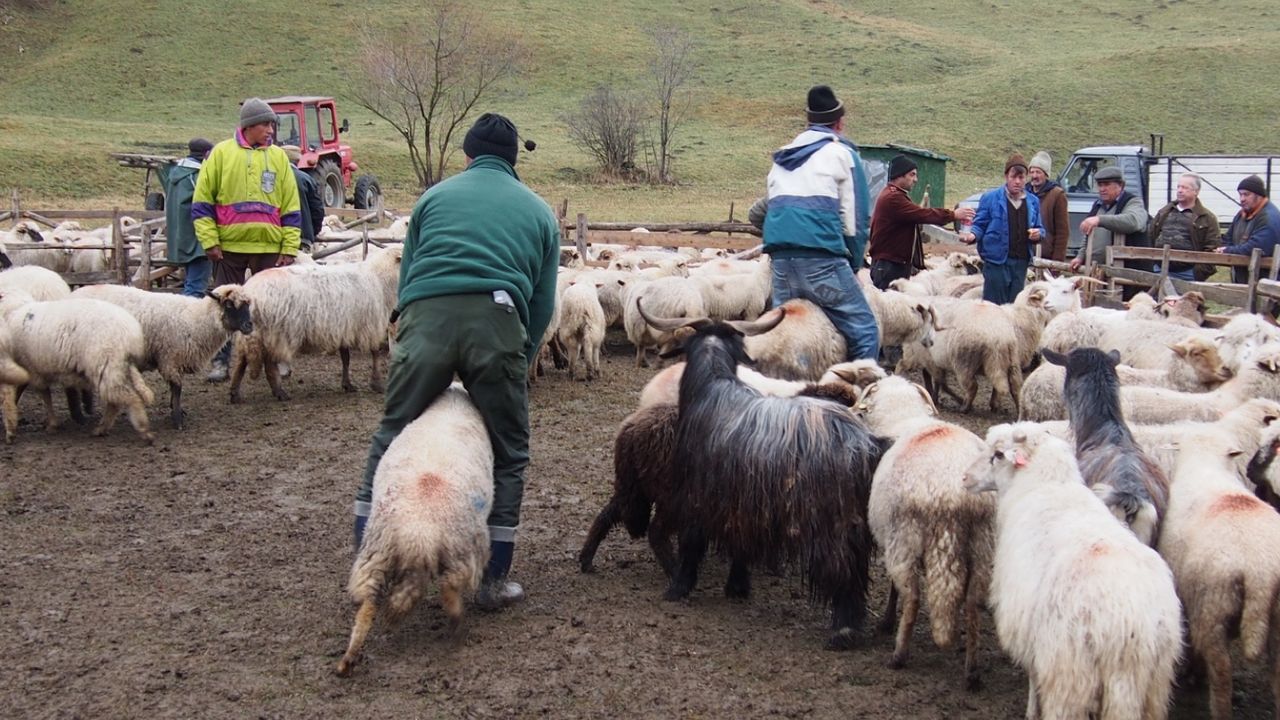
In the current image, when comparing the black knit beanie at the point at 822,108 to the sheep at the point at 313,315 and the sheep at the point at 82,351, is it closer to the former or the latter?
the sheep at the point at 313,315

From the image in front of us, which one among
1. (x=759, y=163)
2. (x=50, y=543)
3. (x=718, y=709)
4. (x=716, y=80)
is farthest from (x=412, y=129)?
(x=718, y=709)

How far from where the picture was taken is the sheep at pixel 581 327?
10227 millimetres

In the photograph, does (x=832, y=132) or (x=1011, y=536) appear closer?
(x=1011, y=536)

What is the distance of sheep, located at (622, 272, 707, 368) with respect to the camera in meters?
10.8

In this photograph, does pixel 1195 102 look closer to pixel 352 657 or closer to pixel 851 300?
pixel 851 300

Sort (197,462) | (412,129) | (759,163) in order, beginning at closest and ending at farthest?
1. (197,462)
2. (412,129)
3. (759,163)

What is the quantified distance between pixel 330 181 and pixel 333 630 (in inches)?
836

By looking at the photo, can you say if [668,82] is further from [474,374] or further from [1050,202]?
[474,374]

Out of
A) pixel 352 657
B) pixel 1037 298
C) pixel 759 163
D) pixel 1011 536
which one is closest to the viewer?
pixel 1011 536

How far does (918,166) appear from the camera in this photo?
2686 centimetres

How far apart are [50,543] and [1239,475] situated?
5583 mm

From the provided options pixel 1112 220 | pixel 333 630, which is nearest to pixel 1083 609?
pixel 333 630

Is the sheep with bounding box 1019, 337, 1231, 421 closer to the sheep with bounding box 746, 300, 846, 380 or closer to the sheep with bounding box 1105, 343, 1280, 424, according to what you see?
the sheep with bounding box 1105, 343, 1280, 424

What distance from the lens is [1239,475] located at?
4.63 meters
